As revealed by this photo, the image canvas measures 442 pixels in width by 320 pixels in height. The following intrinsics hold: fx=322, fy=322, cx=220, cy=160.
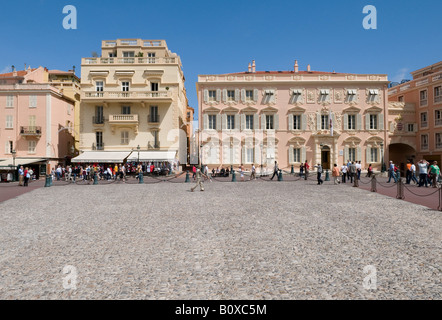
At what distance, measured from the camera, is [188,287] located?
414cm

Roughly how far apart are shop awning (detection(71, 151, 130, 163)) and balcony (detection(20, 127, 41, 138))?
192 inches

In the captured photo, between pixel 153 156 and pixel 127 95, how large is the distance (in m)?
7.05

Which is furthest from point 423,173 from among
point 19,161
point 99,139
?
point 19,161

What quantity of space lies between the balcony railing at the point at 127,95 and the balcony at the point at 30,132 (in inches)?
224

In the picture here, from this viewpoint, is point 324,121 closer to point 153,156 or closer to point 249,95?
point 249,95

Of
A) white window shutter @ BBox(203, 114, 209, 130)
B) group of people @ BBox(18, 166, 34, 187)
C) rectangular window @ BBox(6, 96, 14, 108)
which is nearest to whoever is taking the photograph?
group of people @ BBox(18, 166, 34, 187)

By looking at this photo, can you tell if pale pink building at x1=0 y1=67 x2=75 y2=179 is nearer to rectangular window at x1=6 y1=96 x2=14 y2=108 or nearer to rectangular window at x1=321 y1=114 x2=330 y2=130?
rectangular window at x1=6 y1=96 x2=14 y2=108

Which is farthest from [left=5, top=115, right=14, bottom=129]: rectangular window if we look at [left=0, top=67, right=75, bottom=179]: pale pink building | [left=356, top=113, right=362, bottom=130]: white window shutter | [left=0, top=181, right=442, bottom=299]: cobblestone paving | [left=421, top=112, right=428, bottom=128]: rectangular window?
[left=421, top=112, right=428, bottom=128]: rectangular window

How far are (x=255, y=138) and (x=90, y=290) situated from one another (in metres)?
31.2

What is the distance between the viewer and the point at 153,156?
105 ft

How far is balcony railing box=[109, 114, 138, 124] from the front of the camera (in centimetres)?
3294

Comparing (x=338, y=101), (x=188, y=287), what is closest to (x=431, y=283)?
(x=188, y=287)

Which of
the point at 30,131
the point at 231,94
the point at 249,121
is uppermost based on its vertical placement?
the point at 231,94
